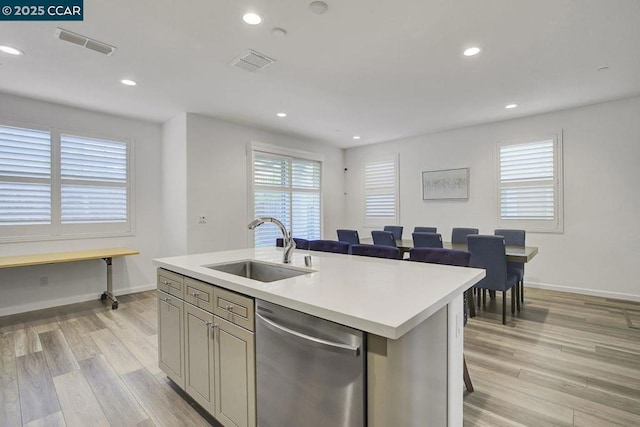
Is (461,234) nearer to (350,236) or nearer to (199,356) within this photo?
(350,236)

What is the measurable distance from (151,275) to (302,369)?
15.3 ft

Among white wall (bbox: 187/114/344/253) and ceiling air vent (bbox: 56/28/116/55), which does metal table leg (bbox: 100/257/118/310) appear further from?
ceiling air vent (bbox: 56/28/116/55)

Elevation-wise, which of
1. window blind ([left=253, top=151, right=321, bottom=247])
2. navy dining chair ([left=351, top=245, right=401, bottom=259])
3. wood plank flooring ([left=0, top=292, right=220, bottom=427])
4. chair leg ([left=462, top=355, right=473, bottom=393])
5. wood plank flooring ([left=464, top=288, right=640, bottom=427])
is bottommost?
wood plank flooring ([left=0, top=292, right=220, bottom=427])

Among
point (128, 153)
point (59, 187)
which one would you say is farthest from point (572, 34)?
point (59, 187)

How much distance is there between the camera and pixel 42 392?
221 cm

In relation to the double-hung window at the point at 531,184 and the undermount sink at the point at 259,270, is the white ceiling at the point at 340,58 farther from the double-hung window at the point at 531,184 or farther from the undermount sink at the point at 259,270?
the undermount sink at the point at 259,270

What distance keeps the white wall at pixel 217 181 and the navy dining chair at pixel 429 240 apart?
2809mm

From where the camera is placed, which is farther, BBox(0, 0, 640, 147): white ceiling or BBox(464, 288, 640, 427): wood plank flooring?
BBox(0, 0, 640, 147): white ceiling

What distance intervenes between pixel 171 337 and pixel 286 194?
402 cm

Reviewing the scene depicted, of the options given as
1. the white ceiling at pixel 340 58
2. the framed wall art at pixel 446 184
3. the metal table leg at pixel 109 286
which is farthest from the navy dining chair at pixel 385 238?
the metal table leg at pixel 109 286

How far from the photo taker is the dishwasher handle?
1.13m

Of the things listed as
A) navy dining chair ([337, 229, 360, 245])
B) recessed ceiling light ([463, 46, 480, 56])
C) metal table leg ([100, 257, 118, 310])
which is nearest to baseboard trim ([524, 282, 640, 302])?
navy dining chair ([337, 229, 360, 245])

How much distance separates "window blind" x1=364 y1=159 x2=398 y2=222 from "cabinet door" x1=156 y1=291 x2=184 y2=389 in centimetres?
502

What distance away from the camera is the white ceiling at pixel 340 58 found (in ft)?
7.47
